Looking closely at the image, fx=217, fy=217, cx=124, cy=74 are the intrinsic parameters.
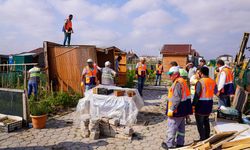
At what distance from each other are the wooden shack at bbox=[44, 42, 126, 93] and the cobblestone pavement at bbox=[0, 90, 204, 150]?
3555 millimetres

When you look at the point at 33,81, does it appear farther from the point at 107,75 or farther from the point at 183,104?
the point at 183,104

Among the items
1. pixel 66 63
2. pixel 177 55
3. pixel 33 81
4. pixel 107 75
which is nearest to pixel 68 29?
pixel 66 63

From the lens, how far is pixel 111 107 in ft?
21.0

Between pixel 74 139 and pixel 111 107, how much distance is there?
58.9 inches

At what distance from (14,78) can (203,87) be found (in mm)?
9524

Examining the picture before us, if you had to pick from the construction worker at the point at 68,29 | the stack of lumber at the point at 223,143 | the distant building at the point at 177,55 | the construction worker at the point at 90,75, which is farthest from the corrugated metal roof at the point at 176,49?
the stack of lumber at the point at 223,143

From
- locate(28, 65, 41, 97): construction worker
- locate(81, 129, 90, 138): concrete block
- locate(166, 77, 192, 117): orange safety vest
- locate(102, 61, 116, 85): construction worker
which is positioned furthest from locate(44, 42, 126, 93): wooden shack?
locate(166, 77, 192, 117): orange safety vest

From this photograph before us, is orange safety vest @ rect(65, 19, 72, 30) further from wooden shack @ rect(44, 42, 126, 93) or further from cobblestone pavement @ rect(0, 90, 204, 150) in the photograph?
cobblestone pavement @ rect(0, 90, 204, 150)

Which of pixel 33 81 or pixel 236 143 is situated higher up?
pixel 33 81

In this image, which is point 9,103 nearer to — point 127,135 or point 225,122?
point 127,135

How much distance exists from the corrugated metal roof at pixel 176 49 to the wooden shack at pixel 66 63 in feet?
37.0

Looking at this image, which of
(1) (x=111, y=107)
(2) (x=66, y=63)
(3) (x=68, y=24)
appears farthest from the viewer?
(3) (x=68, y=24)

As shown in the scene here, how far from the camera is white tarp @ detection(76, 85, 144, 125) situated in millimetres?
6188

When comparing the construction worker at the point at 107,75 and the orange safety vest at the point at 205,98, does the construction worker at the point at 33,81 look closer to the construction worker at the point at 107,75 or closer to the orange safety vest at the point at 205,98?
the construction worker at the point at 107,75
